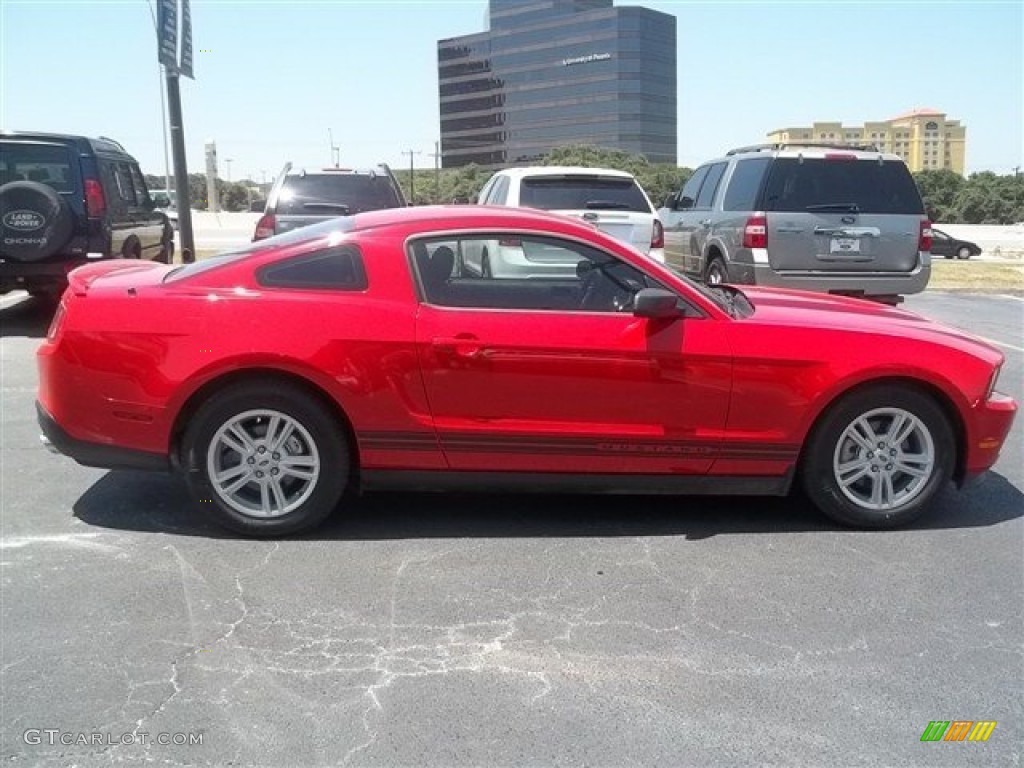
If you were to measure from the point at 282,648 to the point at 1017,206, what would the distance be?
7472cm

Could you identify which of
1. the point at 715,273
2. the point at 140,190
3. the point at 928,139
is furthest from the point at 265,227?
the point at 928,139

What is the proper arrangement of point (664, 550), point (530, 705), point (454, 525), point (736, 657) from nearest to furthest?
point (530, 705)
point (736, 657)
point (664, 550)
point (454, 525)

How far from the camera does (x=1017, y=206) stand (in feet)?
219

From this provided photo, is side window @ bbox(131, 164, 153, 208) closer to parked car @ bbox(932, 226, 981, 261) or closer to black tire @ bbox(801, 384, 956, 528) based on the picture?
black tire @ bbox(801, 384, 956, 528)

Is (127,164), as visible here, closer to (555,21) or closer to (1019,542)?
(1019,542)

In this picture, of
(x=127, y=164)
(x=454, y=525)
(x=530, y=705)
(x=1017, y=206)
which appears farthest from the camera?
(x=1017, y=206)

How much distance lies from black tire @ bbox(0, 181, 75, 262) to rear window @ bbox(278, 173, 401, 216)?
7.50 feet

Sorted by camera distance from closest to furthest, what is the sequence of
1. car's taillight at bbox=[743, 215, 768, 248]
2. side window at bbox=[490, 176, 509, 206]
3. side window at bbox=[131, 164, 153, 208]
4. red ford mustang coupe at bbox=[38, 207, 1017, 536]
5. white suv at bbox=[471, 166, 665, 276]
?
red ford mustang coupe at bbox=[38, 207, 1017, 536] < car's taillight at bbox=[743, 215, 768, 248] < white suv at bbox=[471, 166, 665, 276] < side window at bbox=[490, 176, 509, 206] < side window at bbox=[131, 164, 153, 208]

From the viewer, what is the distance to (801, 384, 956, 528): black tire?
14.4 feet

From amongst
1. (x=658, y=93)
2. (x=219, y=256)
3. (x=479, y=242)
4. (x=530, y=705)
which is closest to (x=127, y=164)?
(x=219, y=256)

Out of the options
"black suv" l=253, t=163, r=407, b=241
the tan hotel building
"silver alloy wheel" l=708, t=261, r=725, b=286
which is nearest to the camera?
"silver alloy wheel" l=708, t=261, r=725, b=286

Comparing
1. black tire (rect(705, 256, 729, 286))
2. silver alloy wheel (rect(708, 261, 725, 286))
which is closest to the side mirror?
black tire (rect(705, 256, 729, 286))

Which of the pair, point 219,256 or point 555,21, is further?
point 555,21

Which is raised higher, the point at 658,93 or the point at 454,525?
the point at 658,93
